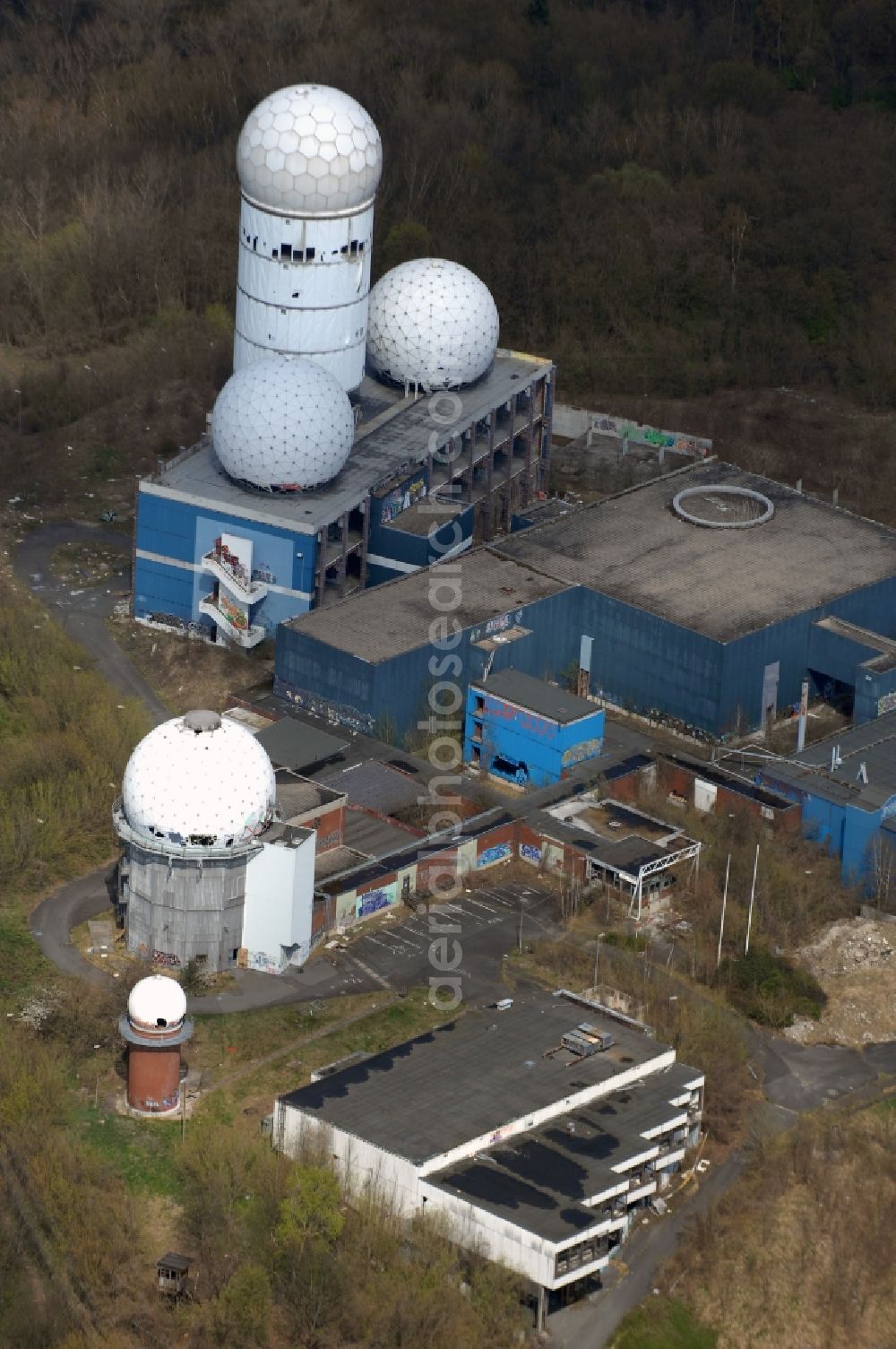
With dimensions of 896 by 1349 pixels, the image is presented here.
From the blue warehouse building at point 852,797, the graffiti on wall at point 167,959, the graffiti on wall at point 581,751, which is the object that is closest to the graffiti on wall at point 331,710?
the graffiti on wall at point 581,751

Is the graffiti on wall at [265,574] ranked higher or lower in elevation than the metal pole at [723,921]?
higher

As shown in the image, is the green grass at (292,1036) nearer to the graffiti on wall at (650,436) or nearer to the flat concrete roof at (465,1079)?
the flat concrete roof at (465,1079)

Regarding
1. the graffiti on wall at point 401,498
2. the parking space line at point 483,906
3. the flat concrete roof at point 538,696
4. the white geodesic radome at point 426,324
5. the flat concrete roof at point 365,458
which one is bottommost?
the parking space line at point 483,906

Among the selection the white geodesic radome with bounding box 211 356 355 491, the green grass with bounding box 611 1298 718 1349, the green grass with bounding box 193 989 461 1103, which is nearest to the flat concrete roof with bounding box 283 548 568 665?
the white geodesic radome with bounding box 211 356 355 491

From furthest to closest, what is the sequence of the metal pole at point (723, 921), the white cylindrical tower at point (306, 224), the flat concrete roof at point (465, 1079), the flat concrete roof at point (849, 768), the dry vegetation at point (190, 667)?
1. the white cylindrical tower at point (306, 224)
2. the dry vegetation at point (190, 667)
3. the flat concrete roof at point (849, 768)
4. the metal pole at point (723, 921)
5. the flat concrete roof at point (465, 1079)

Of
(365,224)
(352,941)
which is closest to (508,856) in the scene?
(352,941)

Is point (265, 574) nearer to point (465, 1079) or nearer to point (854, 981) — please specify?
point (854, 981)
